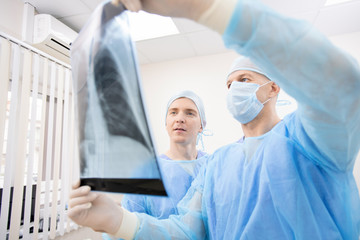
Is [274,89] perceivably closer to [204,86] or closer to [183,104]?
[183,104]

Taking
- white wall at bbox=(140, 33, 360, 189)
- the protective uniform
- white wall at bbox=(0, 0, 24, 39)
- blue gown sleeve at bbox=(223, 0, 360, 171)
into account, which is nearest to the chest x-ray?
blue gown sleeve at bbox=(223, 0, 360, 171)

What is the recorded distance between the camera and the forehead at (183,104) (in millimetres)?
1720

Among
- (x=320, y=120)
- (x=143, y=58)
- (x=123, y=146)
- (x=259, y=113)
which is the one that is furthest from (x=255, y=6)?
(x=143, y=58)

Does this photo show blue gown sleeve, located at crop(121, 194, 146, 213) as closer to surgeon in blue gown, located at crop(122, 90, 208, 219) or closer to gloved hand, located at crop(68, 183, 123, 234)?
surgeon in blue gown, located at crop(122, 90, 208, 219)

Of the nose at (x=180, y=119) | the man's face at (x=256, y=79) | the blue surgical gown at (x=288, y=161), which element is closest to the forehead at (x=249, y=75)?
the man's face at (x=256, y=79)

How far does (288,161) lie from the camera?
844 mm

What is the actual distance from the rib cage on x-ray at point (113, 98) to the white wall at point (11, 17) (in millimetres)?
2304

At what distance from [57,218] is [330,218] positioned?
2556 millimetres

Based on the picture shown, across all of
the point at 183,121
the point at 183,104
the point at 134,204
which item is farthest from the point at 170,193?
the point at 183,104

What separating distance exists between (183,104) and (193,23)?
4.49 ft

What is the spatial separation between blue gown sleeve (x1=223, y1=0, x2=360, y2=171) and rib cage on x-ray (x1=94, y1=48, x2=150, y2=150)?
0.26m

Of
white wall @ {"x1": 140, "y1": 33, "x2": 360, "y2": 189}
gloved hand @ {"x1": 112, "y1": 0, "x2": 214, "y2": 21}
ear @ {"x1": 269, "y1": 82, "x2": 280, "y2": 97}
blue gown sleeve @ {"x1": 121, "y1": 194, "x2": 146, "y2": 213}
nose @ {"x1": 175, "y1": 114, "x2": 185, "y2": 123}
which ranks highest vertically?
white wall @ {"x1": 140, "y1": 33, "x2": 360, "y2": 189}

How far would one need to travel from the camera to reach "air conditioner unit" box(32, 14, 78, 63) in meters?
2.38

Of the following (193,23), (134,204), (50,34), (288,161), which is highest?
(193,23)
